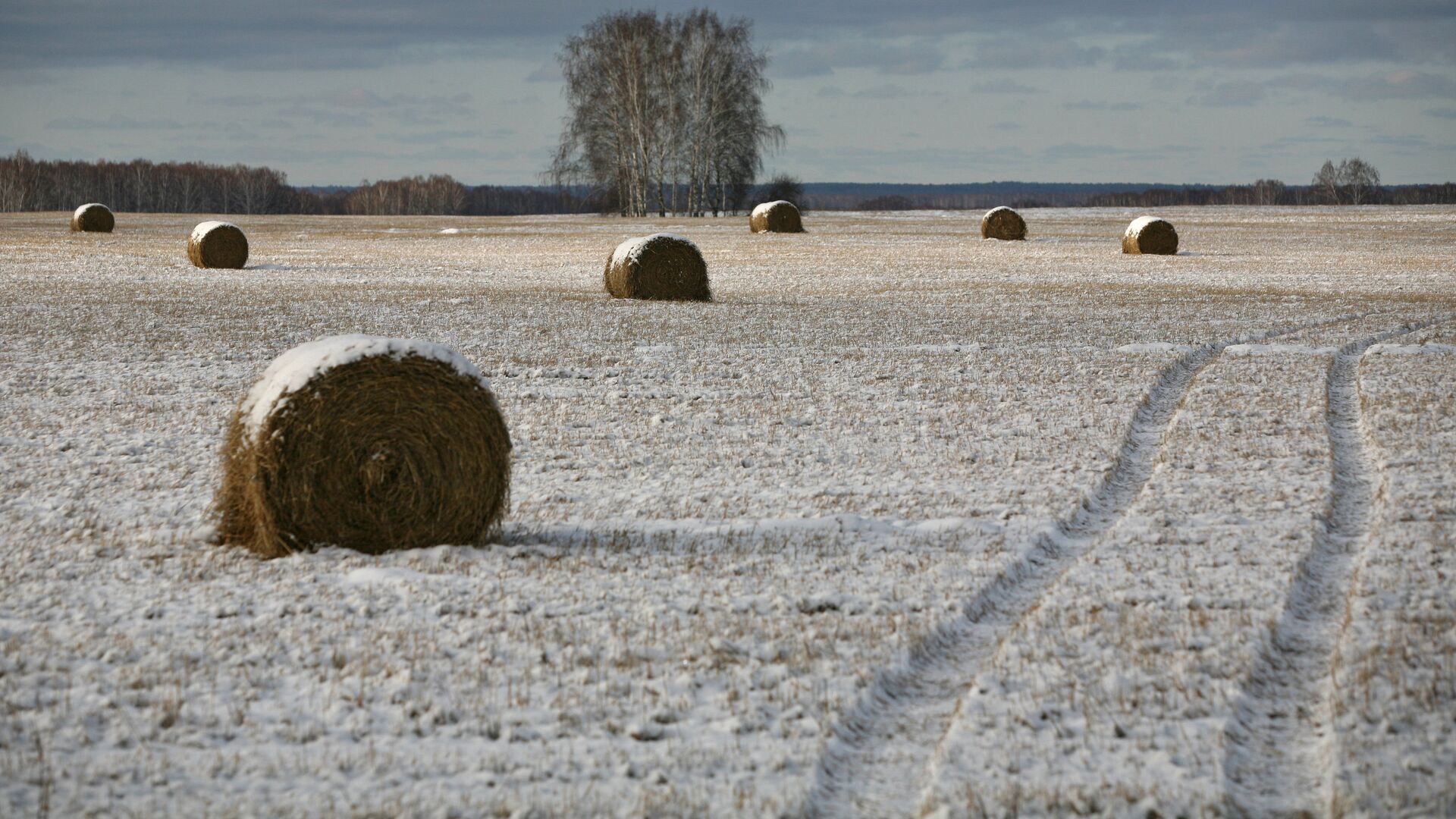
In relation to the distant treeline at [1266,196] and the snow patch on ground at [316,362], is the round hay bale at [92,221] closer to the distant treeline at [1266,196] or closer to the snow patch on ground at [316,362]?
the snow patch on ground at [316,362]

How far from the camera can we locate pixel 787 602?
22.3 ft

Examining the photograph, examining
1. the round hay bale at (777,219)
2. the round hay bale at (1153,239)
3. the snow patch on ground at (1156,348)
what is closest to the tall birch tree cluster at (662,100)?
the round hay bale at (777,219)

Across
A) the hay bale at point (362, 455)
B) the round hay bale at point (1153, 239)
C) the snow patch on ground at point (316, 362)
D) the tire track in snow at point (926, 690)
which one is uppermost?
the round hay bale at point (1153, 239)

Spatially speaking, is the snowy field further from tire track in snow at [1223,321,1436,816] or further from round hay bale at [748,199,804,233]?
round hay bale at [748,199,804,233]

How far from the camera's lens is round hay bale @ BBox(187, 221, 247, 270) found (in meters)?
32.2

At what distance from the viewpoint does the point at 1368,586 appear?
6855 mm

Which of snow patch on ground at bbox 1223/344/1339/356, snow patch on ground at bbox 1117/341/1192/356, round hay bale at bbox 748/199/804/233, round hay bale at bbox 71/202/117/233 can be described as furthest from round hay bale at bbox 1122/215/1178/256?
round hay bale at bbox 71/202/117/233

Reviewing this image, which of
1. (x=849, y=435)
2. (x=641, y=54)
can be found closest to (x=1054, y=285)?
(x=849, y=435)

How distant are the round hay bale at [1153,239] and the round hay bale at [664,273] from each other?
18.3 m

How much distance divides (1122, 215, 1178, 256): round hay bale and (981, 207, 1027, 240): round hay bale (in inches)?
374

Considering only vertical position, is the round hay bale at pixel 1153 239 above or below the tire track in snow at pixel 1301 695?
above

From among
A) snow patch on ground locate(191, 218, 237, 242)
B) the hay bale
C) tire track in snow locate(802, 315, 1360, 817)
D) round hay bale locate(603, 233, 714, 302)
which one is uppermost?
snow patch on ground locate(191, 218, 237, 242)

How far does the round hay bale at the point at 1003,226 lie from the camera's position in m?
47.9

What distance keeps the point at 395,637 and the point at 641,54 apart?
6649cm
